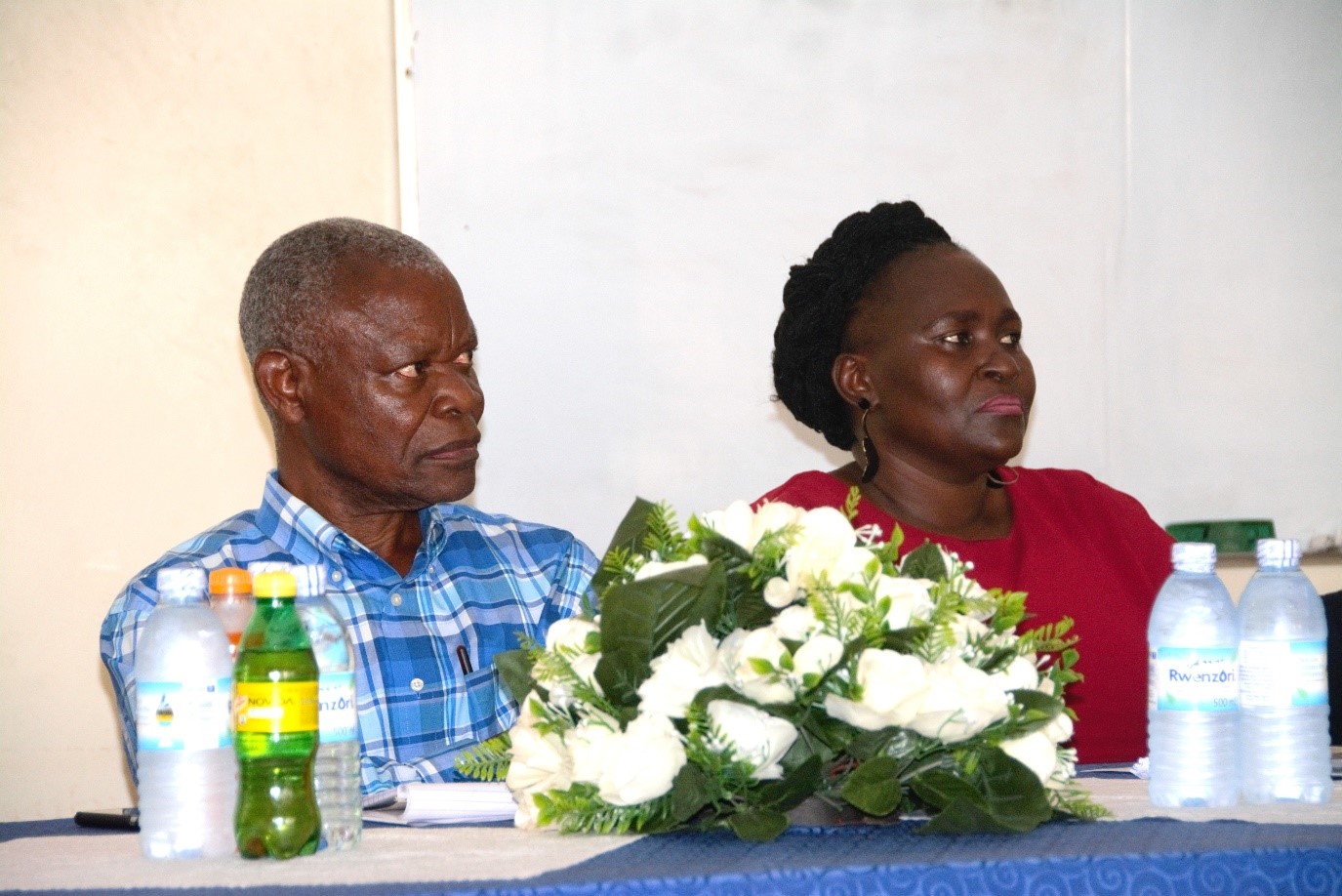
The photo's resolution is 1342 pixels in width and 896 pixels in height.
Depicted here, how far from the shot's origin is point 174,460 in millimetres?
2967

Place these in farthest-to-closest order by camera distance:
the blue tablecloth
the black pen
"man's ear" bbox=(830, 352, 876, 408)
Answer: "man's ear" bbox=(830, 352, 876, 408), the black pen, the blue tablecloth

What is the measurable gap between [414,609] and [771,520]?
1.05m

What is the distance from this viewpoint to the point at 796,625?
1303 mm

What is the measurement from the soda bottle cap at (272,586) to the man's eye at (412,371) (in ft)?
3.13

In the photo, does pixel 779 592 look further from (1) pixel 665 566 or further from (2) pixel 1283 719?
(2) pixel 1283 719

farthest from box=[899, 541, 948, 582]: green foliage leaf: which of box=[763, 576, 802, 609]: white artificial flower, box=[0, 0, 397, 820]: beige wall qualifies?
box=[0, 0, 397, 820]: beige wall

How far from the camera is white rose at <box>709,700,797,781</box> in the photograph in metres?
1.26

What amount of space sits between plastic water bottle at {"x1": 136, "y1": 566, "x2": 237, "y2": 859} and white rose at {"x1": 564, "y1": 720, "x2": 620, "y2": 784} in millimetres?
325

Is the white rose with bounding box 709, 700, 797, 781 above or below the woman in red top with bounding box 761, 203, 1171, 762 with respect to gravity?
below

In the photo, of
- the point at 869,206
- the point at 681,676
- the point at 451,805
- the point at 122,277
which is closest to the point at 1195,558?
the point at 681,676

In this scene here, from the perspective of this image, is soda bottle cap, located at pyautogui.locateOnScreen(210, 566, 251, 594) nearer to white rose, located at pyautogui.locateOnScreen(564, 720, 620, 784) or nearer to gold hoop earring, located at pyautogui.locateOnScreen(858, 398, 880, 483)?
white rose, located at pyautogui.locateOnScreen(564, 720, 620, 784)

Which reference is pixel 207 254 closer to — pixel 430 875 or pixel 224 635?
pixel 224 635

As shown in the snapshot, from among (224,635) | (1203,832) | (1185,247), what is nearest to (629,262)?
(1185,247)

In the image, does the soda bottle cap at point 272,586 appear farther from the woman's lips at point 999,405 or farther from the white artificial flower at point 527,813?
the woman's lips at point 999,405
